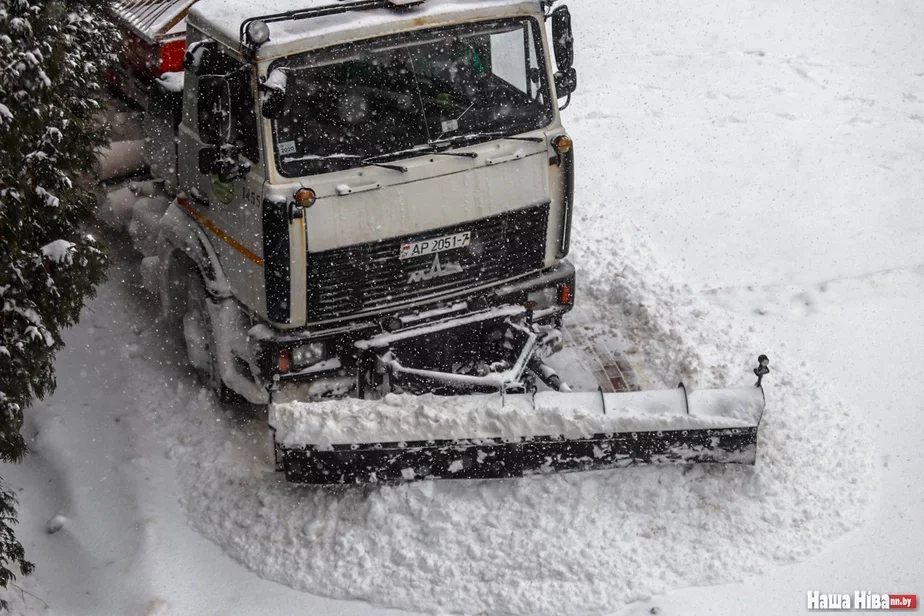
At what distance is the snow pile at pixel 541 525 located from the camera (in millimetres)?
4773

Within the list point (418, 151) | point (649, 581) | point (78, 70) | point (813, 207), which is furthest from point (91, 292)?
point (813, 207)

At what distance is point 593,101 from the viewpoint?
35.3ft

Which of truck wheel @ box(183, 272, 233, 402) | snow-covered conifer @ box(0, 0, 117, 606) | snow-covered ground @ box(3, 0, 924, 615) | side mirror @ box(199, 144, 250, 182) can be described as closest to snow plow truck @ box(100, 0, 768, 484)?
side mirror @ box(199, 144, 250, 182)

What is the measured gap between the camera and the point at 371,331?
17.4ft

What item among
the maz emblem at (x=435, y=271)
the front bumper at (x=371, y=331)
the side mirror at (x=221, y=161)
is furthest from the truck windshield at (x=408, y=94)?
the front bumper at (x=371, y=331)

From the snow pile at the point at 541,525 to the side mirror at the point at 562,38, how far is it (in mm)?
2409

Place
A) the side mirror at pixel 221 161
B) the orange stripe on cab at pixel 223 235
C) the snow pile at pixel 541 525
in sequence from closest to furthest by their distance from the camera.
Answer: the snow pile at pixel 541 525 → the side mirror at pixel 221 161 → the orange stripe on cab at pixel 223 235

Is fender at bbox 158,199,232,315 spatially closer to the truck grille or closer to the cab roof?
the truck grille

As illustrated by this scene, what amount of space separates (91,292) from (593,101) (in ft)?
23.7

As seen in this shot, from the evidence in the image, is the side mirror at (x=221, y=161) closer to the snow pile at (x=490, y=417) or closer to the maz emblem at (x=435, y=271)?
the maz emblem at (x=435, y=271)

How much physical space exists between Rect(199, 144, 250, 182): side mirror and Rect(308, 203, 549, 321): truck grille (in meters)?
0.60

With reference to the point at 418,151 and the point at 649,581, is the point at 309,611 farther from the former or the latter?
the point at 418,151

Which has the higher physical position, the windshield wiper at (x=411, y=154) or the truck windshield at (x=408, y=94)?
the truck windshield at (x=408, y=94)

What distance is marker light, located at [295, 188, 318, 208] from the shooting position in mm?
4809
